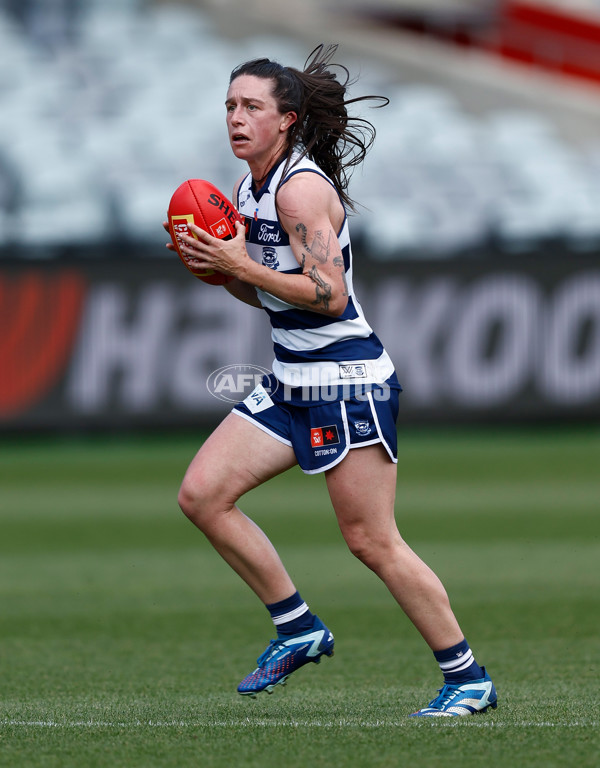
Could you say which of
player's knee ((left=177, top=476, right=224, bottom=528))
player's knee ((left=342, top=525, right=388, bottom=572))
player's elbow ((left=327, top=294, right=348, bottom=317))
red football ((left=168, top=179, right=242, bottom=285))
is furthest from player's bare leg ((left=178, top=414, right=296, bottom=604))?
red football ((left=168, top=179, right=242, bottom=285))

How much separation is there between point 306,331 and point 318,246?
1.36 feet

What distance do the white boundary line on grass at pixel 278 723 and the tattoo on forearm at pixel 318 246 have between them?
1.72 metres

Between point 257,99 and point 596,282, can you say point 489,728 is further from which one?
point 596,282

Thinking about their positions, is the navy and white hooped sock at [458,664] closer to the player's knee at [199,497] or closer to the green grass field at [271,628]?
the green grass field at [271,628]

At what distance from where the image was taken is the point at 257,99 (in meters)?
5.01

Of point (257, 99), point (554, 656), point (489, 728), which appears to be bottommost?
point (554, 656)

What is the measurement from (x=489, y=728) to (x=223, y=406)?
11981 millimetres

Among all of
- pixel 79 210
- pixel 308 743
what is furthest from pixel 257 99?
pixel 79 210

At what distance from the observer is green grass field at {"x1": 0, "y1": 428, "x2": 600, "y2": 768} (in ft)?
14.6

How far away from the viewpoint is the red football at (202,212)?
4918 mm

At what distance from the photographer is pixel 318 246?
482cm

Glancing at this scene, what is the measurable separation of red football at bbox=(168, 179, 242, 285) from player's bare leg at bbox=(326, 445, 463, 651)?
3.15ft

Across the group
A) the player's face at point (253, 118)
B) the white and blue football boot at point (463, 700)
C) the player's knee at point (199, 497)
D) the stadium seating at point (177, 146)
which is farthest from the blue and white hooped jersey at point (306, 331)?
the stadium seating at point (177, 146)

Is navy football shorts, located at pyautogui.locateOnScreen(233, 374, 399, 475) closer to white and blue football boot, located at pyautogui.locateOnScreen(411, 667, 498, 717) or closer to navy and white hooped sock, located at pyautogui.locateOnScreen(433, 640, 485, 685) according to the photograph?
navy and white hooped sock, located at pyautogui.locateOnScreen(433, 640, 485, 685)
